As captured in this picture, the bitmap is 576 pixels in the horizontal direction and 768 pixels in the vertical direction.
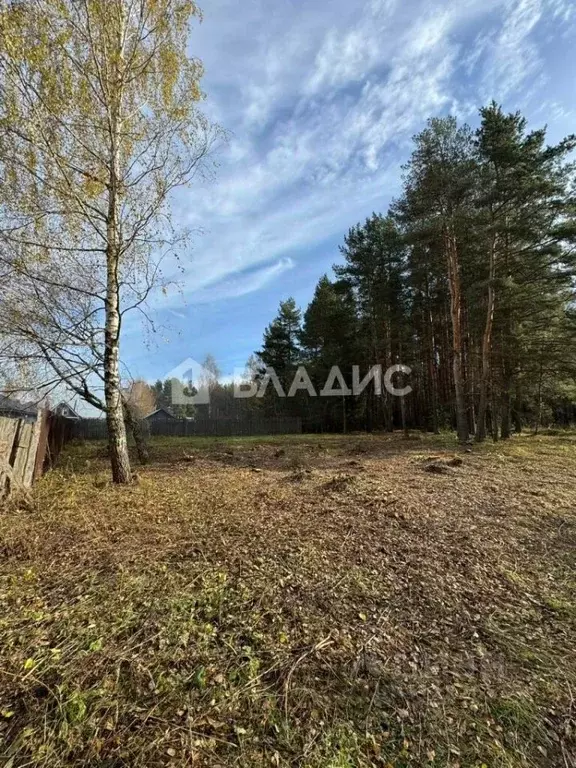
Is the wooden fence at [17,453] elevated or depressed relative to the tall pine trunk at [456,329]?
depressed

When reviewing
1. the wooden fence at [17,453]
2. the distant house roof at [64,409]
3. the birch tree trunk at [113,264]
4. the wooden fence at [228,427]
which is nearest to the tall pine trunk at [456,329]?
the birch tree trunk at [113,264]

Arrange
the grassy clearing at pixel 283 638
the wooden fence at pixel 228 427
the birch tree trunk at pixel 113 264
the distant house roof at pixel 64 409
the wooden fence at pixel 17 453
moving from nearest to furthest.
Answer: the grassy clearing at pixel 283 638, the wooden fence at pixel 17 453, the birch tree trunk at pixel 113 264, the distant house roof at pixel 64 409, the wooden fence at pixel 228 427

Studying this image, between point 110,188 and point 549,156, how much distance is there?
410 inches

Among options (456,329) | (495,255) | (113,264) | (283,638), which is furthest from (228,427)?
(283,638)

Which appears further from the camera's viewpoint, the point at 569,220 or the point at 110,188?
the point at 569,220

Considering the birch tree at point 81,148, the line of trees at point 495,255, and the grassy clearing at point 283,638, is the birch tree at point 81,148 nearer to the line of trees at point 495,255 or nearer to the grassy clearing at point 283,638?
the grassy clearing at point 283,638

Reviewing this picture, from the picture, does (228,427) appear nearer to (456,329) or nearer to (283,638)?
(456,329)

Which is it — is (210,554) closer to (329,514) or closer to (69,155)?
(329,514)

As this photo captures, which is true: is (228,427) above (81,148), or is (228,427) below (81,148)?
below

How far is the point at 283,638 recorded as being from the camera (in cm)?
186

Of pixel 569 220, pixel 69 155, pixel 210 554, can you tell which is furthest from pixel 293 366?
pixel 210 554

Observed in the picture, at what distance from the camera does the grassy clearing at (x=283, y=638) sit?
4.42 feet

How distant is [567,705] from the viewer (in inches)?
61.6

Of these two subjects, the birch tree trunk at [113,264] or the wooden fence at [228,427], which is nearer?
the birch tree trunk at [113,264]
